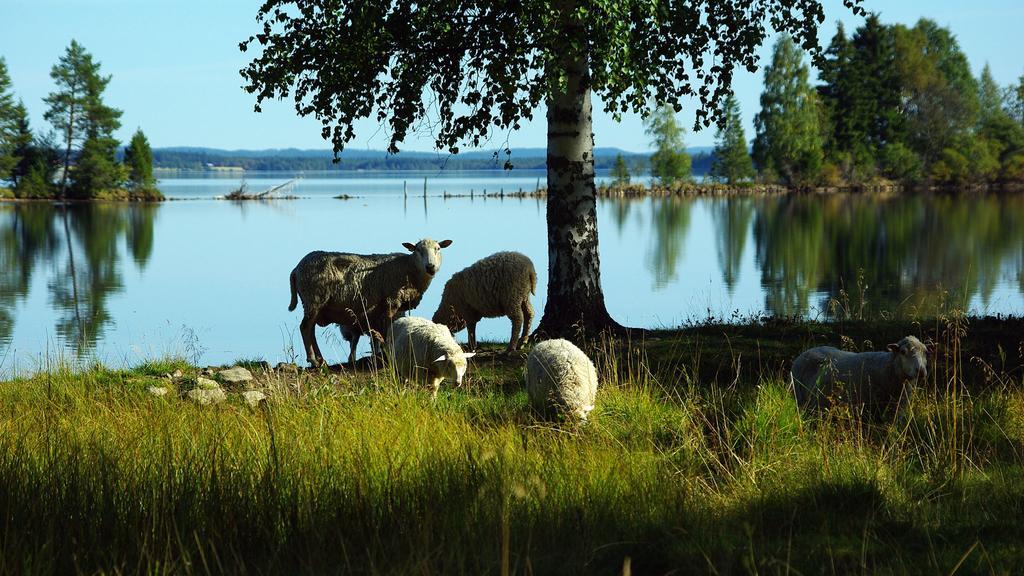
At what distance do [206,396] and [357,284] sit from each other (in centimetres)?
372

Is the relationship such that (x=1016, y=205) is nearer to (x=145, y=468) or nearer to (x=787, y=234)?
(x=787, y=234)

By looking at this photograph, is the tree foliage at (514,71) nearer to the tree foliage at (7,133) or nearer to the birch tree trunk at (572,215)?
the birch tree trunk at (572,215)

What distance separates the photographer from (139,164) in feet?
270

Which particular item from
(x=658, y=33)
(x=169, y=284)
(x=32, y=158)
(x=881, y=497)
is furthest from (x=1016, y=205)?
(x=32, y=158)

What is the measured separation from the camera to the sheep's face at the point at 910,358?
23.9 ft

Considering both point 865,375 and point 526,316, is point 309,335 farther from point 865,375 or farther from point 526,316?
point 865,375

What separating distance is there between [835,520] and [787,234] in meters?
40.0

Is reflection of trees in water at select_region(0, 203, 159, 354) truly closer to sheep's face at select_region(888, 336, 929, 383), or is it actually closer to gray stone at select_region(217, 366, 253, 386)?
gray stone at select_region(217, 366, 253, 386)

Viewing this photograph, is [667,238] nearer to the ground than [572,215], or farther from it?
Answer: nearer to the ground

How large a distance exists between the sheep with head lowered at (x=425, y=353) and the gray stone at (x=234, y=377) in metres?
1.52

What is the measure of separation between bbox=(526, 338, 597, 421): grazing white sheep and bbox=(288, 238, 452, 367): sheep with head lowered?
4.03 meters

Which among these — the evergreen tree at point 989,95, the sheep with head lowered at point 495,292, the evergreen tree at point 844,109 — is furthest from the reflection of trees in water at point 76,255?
the evergreen tree at point 989,95

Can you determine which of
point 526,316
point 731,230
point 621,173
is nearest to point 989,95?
point 621,173

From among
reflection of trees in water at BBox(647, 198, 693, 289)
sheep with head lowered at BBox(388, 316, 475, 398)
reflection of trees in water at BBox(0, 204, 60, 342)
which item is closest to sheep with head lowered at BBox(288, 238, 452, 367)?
sheep with head lowered at BBox(388, 316, 475, 398)
